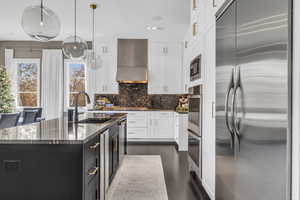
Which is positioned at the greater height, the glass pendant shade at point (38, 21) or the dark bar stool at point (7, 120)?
the glass pendant shade at point (38, 21)

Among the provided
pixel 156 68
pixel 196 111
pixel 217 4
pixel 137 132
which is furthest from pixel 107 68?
pixel 217 4

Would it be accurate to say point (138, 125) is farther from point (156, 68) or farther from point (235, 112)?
point (235, 112)

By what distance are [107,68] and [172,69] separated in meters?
1.83

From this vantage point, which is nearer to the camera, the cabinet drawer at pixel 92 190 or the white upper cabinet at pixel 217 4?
the cabinet drawer at pixel 92 190

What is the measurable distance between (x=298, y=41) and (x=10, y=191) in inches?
77.5

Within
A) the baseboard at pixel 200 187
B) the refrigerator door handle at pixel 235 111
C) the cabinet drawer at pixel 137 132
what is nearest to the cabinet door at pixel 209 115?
the baseboard at pixel 200 187

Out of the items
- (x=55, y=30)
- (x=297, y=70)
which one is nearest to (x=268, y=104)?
(x=297, y=70)

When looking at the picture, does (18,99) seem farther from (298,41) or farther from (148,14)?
(298,41)

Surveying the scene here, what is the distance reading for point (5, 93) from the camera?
6.61m

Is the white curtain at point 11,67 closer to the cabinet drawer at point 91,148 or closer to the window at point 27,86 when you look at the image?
the window at point 27,86

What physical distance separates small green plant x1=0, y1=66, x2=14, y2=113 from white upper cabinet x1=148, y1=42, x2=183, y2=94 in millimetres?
4065

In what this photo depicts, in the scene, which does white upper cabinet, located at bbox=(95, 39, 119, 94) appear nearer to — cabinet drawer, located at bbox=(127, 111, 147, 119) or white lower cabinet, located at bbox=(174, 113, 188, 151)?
cabinet drawer, located at bbox=(127, 111, 147, 119)

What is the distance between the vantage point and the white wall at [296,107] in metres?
1.05

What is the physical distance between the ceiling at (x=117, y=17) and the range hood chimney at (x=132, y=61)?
0.76 feet
